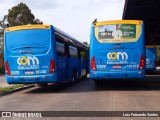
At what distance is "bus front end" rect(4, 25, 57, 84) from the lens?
16047mm

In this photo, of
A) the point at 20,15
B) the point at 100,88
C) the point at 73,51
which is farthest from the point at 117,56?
the point at 20,15

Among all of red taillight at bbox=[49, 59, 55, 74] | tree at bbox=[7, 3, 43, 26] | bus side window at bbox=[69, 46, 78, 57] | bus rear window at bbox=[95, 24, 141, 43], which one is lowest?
red taillight at bbox=[49, 59, 55, 74]

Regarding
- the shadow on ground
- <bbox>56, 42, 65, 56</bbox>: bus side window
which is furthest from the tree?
<bbox>56, 42, 65, 56</bbox>: bus side window

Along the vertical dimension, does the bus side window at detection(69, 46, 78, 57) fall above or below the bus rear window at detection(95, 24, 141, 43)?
below

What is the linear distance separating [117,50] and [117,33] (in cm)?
82

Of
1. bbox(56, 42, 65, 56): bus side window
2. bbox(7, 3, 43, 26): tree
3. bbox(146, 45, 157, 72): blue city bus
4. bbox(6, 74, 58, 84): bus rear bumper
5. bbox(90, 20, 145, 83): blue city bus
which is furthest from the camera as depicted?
bbox(7, 3, 43, 26): tree

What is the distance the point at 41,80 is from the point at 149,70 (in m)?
20.3

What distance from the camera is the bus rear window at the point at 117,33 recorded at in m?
16.7

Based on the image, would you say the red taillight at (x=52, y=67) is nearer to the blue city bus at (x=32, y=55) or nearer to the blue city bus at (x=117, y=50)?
the blue city bus at (x=32, y=55)

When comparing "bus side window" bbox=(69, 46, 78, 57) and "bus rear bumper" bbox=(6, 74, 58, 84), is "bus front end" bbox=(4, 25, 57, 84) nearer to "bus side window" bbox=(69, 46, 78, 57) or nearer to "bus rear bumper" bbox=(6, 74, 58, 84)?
"bus rear bumper" bbox=(6, 74, 58, 84)

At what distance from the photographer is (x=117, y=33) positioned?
1686 cm

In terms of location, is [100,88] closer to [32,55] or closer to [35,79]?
[35,79]

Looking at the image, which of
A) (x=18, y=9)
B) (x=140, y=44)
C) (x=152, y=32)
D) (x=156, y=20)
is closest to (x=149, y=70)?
(x=152, y=32)

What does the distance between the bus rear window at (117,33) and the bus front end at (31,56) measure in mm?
2438
